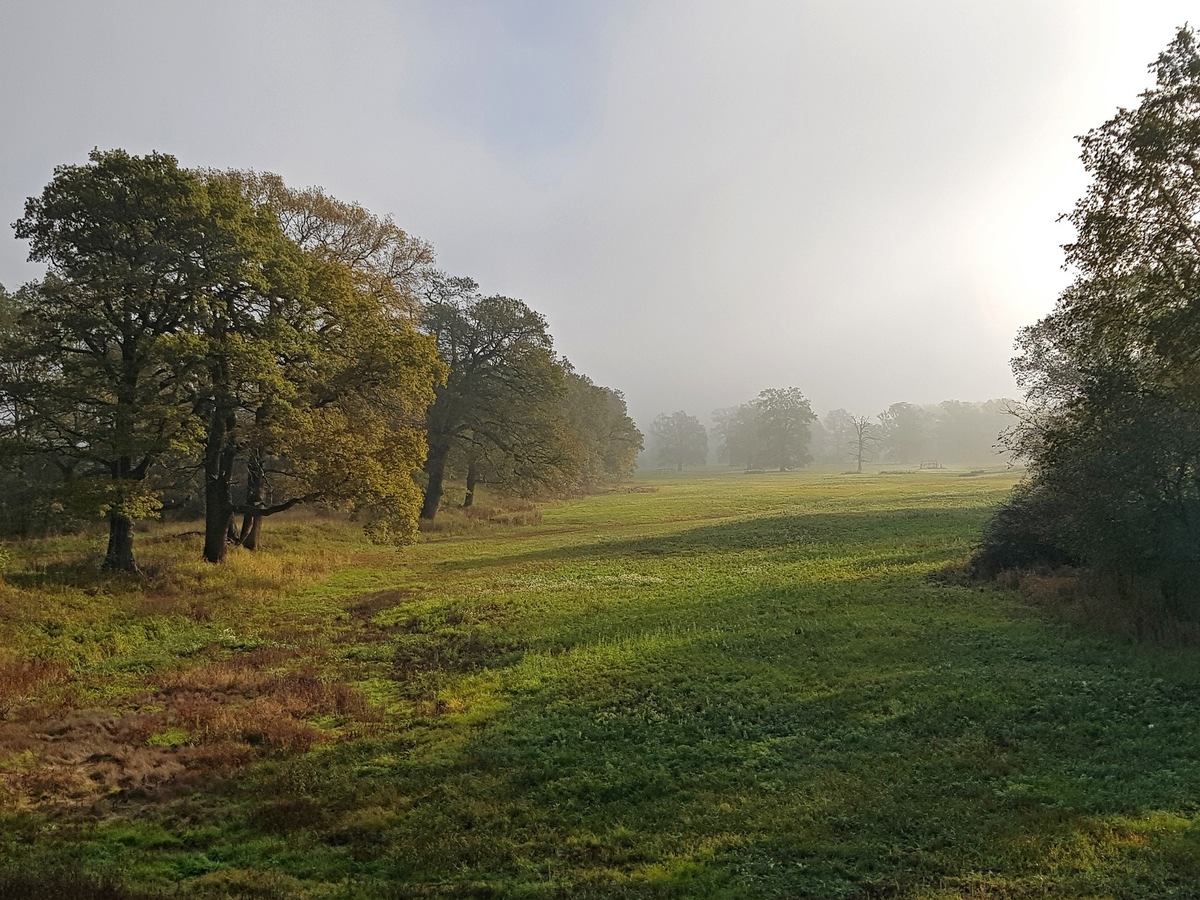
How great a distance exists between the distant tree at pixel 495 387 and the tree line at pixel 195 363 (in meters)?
10.7

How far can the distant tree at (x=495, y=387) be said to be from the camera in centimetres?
4338

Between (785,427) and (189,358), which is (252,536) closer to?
(189,358)

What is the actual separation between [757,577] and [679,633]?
7.91m

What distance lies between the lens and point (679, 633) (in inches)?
655

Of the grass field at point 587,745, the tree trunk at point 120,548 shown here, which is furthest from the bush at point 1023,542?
the tree trunk at point 120,548

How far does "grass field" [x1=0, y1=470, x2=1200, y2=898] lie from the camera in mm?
6871

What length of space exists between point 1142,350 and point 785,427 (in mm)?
136637

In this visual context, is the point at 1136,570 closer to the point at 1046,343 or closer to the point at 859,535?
the point at 859,535

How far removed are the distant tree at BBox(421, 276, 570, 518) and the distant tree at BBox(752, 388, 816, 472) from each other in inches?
4487

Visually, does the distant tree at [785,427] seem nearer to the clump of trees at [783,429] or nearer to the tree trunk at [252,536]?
the clump of trees at [783,429]

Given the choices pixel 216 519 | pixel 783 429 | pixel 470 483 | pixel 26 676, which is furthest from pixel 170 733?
pixel 783 429

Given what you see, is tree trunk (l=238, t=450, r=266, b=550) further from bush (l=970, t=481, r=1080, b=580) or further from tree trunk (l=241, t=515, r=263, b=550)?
bush (l=970, t=481, r=1080, b=580)

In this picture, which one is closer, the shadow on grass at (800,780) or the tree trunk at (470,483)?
Result: the shadow on grass at (800,780)

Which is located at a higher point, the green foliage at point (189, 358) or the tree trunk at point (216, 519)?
the green foliage at point (189, 358)
